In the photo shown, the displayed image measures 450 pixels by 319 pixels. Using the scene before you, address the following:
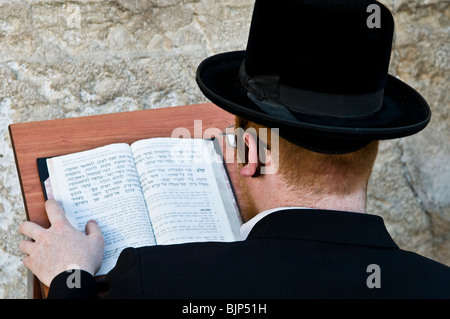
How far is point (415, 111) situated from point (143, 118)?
79 cm

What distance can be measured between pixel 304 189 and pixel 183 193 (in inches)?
16.6

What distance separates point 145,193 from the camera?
1.67 m

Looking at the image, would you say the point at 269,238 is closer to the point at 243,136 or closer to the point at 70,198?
the point at 243,136

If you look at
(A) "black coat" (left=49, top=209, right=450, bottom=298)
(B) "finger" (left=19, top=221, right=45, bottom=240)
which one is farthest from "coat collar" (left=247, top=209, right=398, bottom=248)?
(B) "finger" (left=19, top=221, right=45, bottom=240)

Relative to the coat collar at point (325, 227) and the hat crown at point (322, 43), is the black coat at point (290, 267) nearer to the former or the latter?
the coat collar at point (325, 227)

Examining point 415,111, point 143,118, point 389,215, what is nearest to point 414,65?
point 389,215

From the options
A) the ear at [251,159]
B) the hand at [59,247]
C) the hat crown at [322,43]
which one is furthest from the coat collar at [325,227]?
the hand at [59,247]

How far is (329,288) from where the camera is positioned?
126 centimetres

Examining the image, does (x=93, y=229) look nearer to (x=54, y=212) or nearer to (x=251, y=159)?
(x=54, y=212)

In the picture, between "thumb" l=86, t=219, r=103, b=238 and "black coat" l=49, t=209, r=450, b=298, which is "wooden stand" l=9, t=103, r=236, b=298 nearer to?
"thumb" l=86, t=219, r=103, b=238

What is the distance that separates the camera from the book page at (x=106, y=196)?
157cm

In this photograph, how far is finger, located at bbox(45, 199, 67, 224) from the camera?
1530 millimetres
